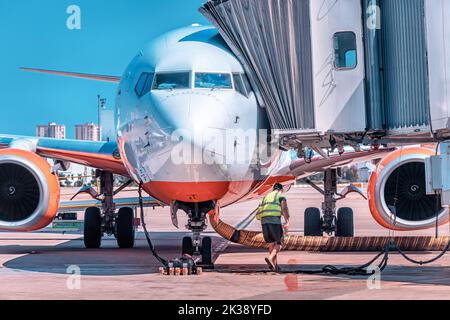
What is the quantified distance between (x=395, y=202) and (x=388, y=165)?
2.93 ft

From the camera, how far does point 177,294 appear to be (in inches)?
445

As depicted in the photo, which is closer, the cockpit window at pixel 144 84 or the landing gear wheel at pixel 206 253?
the cockpit window at pixel 144 84

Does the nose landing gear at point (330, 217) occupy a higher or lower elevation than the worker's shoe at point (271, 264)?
higher

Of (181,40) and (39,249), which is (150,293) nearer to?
Answer: (181,40)

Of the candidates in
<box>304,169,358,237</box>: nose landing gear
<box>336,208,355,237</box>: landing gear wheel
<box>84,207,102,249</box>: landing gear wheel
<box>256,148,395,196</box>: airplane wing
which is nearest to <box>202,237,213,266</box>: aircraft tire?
<box>256,148,395,196</box>: airplane wing

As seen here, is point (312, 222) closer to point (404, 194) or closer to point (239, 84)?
point (404, 194)

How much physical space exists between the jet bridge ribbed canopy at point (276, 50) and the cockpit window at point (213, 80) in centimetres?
53

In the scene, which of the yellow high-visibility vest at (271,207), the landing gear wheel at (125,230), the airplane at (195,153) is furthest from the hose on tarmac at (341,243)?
the yellow high-visibility vest at (271,207)

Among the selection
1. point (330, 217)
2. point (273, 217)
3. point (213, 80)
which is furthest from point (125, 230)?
point (213, 80)

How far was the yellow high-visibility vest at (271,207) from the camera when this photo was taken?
15219 mm

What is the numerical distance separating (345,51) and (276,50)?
1158 mm

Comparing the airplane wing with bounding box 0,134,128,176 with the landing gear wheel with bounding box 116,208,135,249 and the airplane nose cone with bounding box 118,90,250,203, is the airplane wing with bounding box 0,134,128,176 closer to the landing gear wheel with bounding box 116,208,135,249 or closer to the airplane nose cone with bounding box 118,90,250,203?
the landing gear wheel with bounding box 116,208,135,249

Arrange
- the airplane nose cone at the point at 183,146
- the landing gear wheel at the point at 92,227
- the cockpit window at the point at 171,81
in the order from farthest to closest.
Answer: the landing gear wheel at the point at 92,227 < the cockpit window at the point at 171,81 < the airplane nose cone at the point at 183,146

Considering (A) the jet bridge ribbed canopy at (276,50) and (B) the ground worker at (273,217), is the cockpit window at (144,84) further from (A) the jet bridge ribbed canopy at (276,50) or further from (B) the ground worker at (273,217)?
(B) the ground worker at (273,217)
